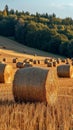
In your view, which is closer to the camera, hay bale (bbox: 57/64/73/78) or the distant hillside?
hay bale (bbox: 57/64/73/78)

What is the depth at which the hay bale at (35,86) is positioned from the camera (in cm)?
1250

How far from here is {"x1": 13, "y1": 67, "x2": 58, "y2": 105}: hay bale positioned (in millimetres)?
12500

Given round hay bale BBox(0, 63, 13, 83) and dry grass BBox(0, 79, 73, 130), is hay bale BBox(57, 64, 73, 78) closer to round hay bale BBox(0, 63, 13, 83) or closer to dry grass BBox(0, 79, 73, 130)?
round hay bale BBox(0, 63, 13, 83)

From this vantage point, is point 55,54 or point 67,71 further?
point 55,54

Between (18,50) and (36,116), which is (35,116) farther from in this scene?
(18,50)

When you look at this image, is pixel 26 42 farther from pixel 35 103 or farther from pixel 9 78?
pixel 35 103

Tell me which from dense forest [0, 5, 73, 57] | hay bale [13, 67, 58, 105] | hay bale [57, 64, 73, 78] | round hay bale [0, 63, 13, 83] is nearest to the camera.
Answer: hay bale [13, 67, 58, 105]

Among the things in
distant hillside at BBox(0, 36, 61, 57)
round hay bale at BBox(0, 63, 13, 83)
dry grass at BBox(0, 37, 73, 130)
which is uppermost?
dry grass at BBox(0, 37, 73, 130)

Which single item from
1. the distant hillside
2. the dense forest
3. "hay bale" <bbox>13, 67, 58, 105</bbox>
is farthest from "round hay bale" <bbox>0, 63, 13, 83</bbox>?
the dense forest

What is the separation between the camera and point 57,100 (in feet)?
43.1

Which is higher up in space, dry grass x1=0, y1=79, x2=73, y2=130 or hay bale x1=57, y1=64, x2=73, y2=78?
dry grass x1=0, y1=79, x2=73, y2=130

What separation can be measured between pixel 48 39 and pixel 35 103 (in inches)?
2754

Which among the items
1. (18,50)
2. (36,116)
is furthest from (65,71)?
(18,50)

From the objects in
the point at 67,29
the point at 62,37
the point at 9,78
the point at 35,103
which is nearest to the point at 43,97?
the point at 35,103
